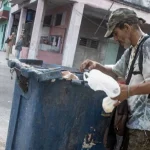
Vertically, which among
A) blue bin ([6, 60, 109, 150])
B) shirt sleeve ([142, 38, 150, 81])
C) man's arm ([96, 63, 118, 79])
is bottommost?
blue bin ([6, 60, 109, 150])

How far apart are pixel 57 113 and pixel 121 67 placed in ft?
2.33

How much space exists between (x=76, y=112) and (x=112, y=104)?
420 millimetres

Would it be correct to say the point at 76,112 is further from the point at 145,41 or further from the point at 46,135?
the point at 145,41

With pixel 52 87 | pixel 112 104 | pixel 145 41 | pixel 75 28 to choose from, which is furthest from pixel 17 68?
pixel 75 28

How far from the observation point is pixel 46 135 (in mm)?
2559

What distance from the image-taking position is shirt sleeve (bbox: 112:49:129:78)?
272cm

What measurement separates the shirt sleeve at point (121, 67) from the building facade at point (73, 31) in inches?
474

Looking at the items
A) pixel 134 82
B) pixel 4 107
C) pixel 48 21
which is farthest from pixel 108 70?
pixel 48 21

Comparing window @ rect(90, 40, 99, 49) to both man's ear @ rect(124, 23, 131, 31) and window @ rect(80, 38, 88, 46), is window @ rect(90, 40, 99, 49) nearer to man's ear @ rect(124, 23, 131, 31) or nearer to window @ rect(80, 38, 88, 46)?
window @ rect(80, 38, 88, 46)

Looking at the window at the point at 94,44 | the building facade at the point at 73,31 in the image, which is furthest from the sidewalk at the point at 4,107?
the window at the point at 94,44

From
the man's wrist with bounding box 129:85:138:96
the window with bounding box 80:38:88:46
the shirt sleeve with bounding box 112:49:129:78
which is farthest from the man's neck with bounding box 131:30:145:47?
the window with bounding box 80:38:88:46

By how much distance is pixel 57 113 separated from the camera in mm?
2547

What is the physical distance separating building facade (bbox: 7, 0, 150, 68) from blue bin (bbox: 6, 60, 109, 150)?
1216cm

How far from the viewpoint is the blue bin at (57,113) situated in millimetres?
2477
